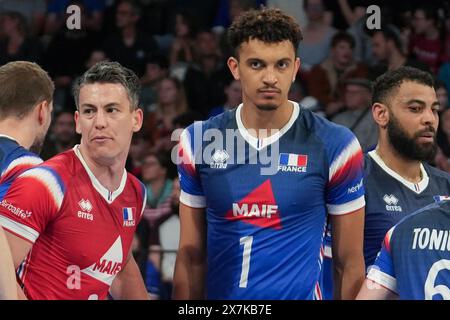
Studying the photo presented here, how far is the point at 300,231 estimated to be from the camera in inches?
190

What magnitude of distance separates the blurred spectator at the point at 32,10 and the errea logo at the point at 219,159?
5.14 metres

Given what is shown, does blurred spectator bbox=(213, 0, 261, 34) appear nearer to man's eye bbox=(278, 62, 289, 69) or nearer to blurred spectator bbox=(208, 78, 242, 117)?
blurred spectator bbox=(208, 78, 242, 117)

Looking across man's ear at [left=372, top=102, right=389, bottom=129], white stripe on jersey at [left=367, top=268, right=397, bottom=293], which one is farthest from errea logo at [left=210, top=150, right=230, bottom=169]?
man's ear at [left=372, top=102, right=389, bottom=129]

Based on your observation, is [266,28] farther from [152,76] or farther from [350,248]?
[152,76]

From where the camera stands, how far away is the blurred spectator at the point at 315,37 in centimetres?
907

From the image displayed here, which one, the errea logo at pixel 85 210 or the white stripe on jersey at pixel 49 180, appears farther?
the errea logo at pixel 85 210

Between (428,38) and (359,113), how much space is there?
4.70 ft

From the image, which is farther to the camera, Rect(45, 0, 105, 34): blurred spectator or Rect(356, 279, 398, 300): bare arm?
Rect(45, 0, 105, 34): blurred spectator

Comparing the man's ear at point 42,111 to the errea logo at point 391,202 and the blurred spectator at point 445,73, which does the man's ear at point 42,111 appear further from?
the blurred spectator at point 445,73

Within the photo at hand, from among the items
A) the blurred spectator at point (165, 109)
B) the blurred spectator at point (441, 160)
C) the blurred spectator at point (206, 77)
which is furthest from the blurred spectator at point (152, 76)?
the blurred spectator at point (441, 160)

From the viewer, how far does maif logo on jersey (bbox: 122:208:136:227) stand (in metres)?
5.05

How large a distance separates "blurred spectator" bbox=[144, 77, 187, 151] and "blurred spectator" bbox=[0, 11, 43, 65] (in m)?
1.22

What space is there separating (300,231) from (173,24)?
17.2ft

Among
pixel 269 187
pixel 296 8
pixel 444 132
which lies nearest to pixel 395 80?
pixel 269 187
